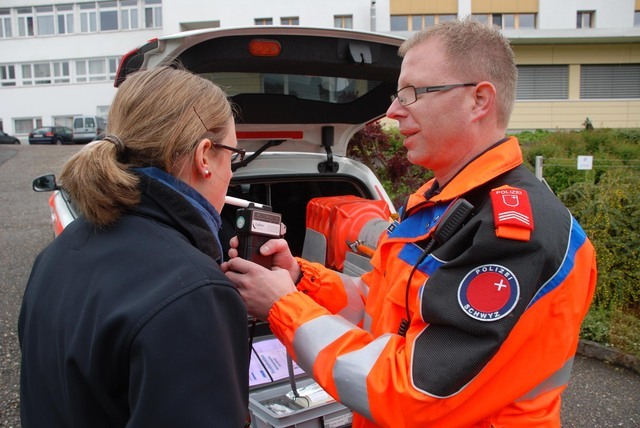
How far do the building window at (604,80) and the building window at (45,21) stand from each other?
3320cm

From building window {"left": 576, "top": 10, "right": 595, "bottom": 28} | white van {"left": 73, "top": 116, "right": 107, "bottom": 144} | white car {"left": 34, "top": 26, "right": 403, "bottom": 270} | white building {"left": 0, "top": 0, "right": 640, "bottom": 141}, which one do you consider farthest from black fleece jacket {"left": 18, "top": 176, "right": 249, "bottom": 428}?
white van {"left": 73, "top": 116, "right": 107, "bottom": 144}

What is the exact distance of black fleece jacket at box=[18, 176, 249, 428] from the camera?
1.00 meters

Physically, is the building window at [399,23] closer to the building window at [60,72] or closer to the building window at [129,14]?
the building window at [129,14]

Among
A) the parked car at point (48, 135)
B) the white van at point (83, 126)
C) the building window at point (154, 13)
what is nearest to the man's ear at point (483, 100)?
the white van at point (83, 126)

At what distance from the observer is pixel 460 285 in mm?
1310

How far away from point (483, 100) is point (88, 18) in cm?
3898

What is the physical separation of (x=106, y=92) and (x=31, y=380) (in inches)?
1433

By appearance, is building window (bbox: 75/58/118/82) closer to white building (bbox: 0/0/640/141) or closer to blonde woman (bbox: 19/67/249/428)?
white building (bbox: 0/0/640/141)

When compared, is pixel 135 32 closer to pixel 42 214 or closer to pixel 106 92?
pixel 106 92

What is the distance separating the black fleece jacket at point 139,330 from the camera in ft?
3.27

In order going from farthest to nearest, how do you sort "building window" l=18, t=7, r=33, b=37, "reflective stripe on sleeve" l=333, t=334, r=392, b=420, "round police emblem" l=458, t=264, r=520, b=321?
"building window" l=18, t=7, r=33, b=37 < "reflective stripe on sleeve" l=333, t=334, r=392, b=420 < "round police emblem" l=458, t=264, r=520, b=321

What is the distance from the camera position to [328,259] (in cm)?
349

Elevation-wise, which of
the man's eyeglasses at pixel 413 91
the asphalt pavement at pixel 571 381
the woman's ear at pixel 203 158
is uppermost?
the man's eyeglasses at pixel 413 91

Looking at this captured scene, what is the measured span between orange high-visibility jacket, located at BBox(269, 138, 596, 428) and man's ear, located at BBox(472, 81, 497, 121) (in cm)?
13
